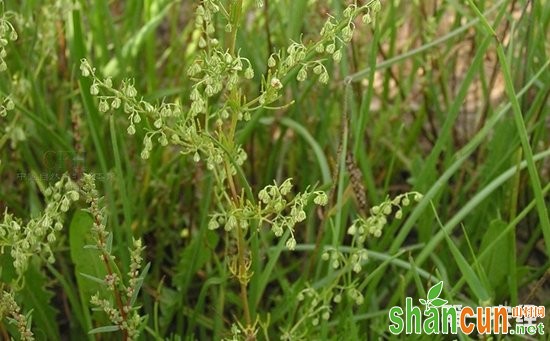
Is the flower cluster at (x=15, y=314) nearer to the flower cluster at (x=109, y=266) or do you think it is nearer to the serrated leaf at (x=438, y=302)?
the flower cluster at (x=109, y=266)

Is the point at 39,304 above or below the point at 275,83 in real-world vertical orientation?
below

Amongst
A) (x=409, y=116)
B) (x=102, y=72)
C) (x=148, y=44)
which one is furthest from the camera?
(x=409, y=116)

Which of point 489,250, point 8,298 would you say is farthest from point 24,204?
point 489,250

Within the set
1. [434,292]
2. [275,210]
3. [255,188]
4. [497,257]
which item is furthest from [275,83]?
[255,188]

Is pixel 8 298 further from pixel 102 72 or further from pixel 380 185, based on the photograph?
pixel 380 185

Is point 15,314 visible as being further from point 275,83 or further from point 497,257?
point 497,257

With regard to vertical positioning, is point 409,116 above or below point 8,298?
above

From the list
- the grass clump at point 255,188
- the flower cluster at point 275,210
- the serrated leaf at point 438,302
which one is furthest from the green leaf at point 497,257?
the flower cluster at point 275,210

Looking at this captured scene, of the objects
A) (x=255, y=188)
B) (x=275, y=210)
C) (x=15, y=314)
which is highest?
(x=255, y=188)

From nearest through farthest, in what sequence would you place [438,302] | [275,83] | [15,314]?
[275,83] → [15,314] → [438,302]
